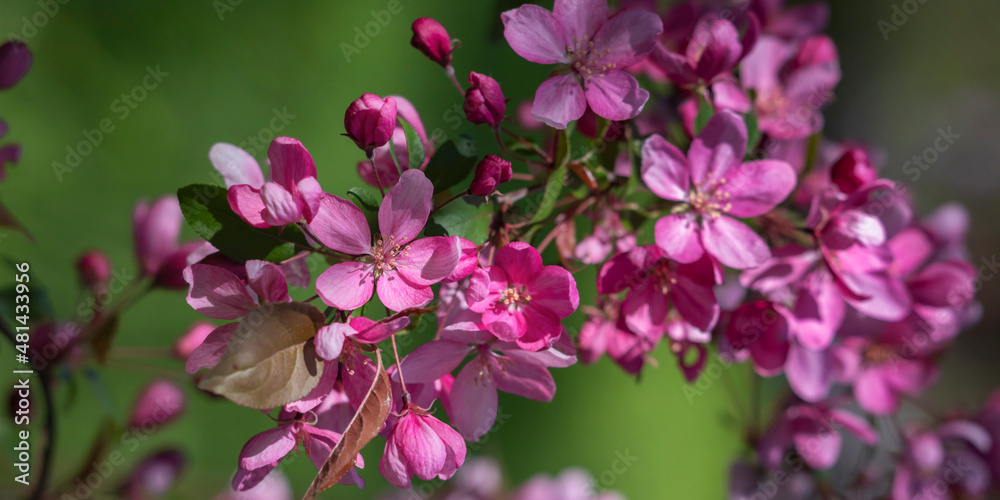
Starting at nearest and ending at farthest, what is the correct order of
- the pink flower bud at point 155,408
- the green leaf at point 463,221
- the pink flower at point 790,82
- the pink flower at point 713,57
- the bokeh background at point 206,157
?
the green leaf at point 463,221 < the pink flower at point 713,57 < the pink flower at point 790,82 < the pink flower bud at point 155,408 < the bokeh background at point 206,157

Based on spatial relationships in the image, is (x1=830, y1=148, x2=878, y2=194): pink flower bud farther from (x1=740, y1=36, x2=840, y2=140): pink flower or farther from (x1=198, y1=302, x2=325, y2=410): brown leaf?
(x1=198, y1=302, x2=325, y2=410): brown leaf

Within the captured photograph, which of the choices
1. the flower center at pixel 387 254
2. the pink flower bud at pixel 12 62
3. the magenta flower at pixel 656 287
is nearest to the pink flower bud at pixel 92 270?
the pink flower bud at pixel 12 62

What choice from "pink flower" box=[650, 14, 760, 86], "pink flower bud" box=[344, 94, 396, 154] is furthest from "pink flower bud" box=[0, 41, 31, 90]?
"pink flower" box=[650, 14, 760, 86]

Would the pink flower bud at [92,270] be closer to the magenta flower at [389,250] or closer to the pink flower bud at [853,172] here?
the magenta flower at [389,250]

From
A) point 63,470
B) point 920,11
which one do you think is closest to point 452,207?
point 63,470

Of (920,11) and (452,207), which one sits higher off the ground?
(452,207)

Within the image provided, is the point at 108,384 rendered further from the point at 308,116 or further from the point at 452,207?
the point at 452,207

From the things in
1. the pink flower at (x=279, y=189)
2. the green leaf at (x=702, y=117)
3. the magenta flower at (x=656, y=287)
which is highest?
the pink flower at (x=279, y=189)
